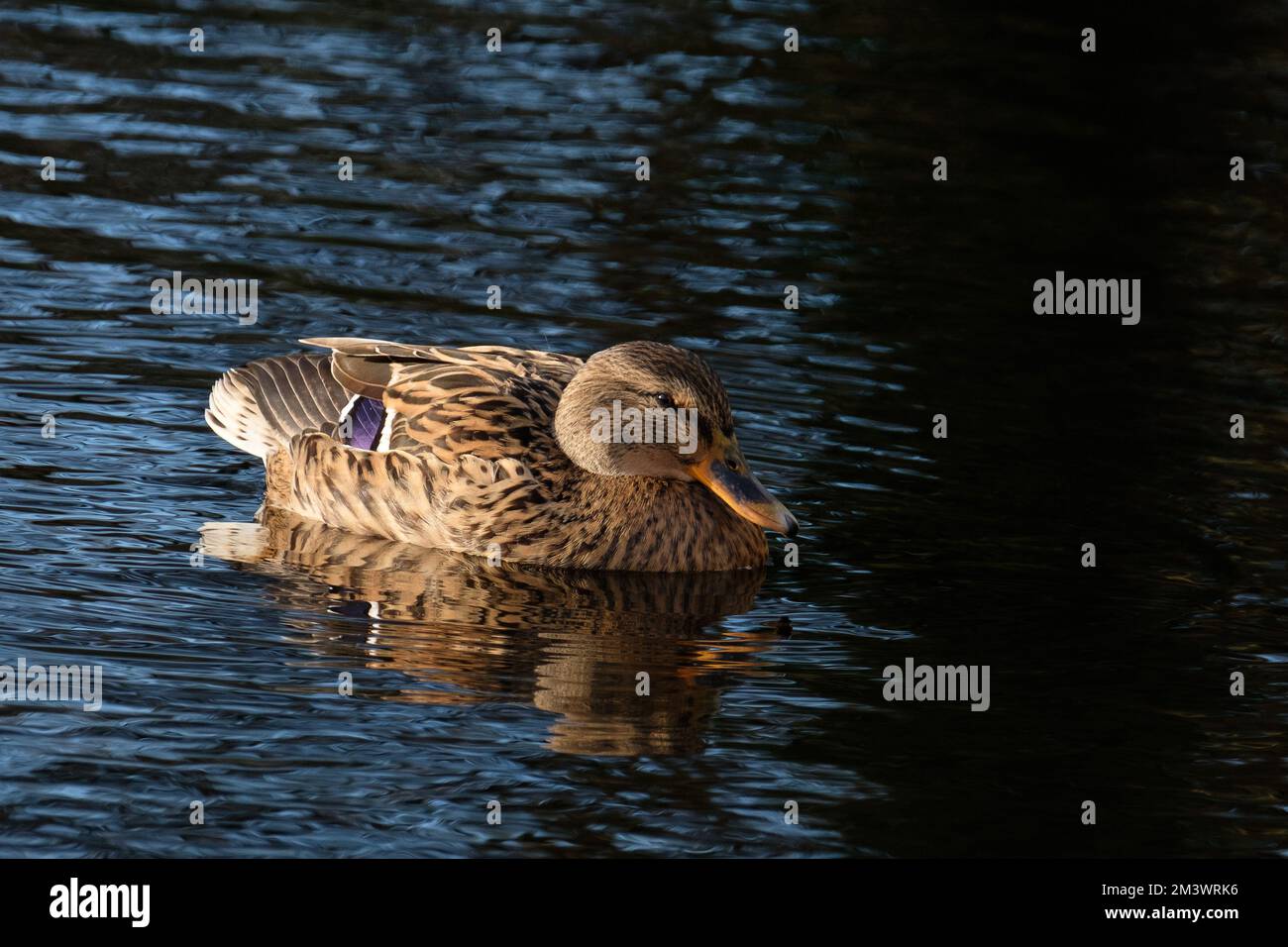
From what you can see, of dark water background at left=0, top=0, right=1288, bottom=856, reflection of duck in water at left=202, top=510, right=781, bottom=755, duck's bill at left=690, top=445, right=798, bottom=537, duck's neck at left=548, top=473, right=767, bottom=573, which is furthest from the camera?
duck's neck at left=548, top=473, right=767, bottom=573

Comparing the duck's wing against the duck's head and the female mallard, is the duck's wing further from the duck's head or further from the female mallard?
the duck's head

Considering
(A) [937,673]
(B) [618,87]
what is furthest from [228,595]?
(B) [618,87]

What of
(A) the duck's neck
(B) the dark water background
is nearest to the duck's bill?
(A) the duck's neck

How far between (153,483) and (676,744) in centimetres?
368

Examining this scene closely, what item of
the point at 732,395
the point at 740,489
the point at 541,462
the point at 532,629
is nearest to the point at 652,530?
the point at 740,489

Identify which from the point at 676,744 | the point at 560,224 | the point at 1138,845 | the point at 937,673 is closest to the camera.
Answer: the point at 1138,845

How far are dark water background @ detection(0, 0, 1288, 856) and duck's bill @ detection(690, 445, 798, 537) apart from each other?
1.10ft

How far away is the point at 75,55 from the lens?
16.8m

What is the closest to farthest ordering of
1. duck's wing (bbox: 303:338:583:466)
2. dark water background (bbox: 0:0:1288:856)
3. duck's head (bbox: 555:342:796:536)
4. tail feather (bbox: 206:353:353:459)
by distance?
dark water background (bbox: 0:0:1288:856) → duck's head (bbox: 555:342:796:536) → duck's wing (bbox: 303:338:583:466) → tail feather (bbox: 206:353:353:459)

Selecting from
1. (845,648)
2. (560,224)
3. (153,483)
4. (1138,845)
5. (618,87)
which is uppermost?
(618,87)

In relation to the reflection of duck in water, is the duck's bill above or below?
above

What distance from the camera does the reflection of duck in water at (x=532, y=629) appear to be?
802cm

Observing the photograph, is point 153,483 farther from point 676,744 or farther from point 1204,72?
point 1204,72

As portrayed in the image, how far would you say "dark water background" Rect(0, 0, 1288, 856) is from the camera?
7.41m
